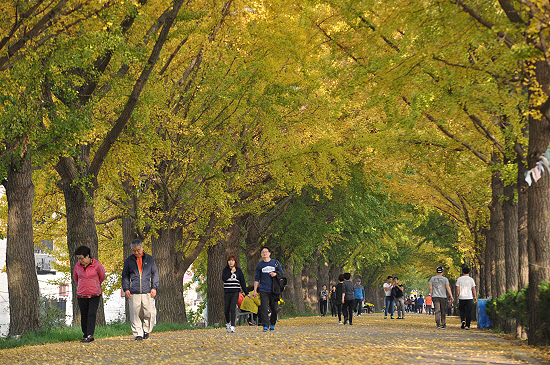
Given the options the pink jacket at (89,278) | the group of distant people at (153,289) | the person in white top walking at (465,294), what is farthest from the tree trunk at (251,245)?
the pink jacket at (89,278)

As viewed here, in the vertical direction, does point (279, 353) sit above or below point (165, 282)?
below

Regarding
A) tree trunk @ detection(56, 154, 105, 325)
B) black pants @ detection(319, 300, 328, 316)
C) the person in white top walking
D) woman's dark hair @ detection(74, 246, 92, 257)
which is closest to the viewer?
woman's dark hair @ detection(74, 246, 92, 257)

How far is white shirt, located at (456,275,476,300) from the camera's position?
74.0 ft

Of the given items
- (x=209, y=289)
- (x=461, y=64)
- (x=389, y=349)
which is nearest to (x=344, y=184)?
(x=209, y=289)

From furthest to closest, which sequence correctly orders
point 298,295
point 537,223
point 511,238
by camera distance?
1. point 298,295
2. point 511,238
3. point 537,223

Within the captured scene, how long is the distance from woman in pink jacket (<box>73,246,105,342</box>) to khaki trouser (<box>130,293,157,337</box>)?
68 centimetres

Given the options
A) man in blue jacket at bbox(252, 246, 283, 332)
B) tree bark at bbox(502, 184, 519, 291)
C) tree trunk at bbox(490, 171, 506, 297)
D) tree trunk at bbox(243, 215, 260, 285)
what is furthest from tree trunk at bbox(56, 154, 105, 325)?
tree trunk at bbox(243, 215, 260, 285)

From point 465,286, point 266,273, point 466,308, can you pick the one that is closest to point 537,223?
point 266,273

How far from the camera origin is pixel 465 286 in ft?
74.1

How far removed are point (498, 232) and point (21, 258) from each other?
14.0m

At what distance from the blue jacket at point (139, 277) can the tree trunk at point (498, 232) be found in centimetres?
1079

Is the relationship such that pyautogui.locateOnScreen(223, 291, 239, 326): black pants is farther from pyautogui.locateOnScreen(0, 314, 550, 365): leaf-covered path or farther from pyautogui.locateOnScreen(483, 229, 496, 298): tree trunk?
pyautogui.locateOnScreen(483, 229, 496, 298): tree trunk

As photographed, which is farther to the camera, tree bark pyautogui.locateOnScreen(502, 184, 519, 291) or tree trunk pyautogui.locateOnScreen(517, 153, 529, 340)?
tree bark pyautogui.locateOnScreen(502, 184, 519, 291)

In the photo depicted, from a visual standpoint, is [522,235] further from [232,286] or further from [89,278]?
[89,278]
